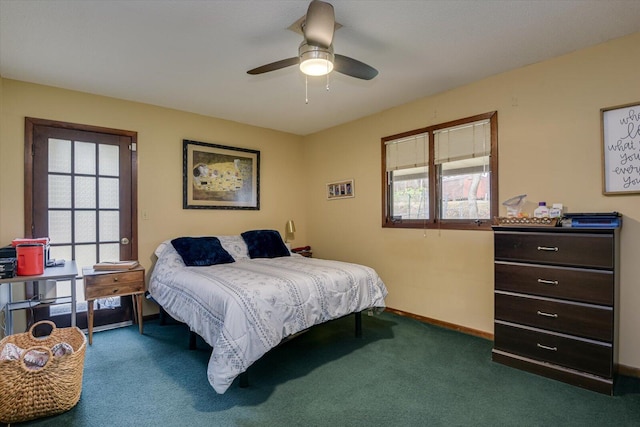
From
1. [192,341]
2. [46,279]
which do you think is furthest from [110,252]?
[192,341]

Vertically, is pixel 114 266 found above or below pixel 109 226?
below

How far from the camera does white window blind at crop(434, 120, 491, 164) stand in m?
3.20

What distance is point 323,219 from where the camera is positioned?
4984 mm

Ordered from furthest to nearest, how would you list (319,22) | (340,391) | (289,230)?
(289,230)
(340,391)
(319,22)

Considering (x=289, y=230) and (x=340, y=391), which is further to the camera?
(x=289, y=230)

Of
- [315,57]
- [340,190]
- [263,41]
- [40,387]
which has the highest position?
[263,41]

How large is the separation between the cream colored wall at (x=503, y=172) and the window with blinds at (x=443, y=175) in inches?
4.0

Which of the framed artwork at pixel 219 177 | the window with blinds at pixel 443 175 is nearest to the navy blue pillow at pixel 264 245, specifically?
the framed artwork at pixel 219 177

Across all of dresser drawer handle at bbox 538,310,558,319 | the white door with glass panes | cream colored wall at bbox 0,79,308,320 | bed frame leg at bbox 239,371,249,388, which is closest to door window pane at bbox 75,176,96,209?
the white door with glass panes

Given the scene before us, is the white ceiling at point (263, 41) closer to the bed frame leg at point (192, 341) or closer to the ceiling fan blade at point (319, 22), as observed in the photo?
the ceiling fan blade at point (319, 22)

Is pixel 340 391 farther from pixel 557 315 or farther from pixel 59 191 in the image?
pixel 59 191

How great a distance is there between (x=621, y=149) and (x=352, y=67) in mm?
2095

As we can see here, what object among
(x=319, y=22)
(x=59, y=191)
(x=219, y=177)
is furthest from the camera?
(x=219, y=177)

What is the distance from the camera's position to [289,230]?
497 cm
